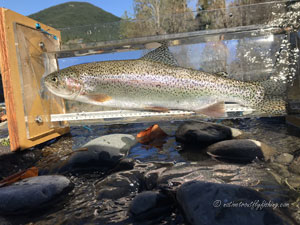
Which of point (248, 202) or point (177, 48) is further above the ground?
point (177, 48)

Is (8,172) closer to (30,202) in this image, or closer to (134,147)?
(30,202)

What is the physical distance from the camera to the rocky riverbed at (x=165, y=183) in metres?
1.63

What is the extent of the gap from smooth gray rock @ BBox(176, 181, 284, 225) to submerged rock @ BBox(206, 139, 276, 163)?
121 centimetres

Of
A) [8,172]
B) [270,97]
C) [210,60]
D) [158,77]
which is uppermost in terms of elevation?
[210,60]

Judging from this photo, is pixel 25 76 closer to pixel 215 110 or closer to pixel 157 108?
pixel 157 108

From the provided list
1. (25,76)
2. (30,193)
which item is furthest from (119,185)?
(25,76)

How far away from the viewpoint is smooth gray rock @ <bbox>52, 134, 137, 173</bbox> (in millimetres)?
2918

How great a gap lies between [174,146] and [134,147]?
68 centimetres

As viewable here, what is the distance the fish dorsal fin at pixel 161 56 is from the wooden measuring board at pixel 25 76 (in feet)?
7.71

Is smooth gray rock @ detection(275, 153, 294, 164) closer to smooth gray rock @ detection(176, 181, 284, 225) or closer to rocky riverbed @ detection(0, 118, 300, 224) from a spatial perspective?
rocky riverbed @ detection(0, 118, 300, 224)

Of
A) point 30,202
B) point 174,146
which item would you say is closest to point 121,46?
point 174,146

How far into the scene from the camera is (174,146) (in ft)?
12.0

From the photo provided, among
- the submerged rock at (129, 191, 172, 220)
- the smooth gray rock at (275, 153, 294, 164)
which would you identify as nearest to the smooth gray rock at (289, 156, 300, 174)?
the smooth gray rock at (275, 153, 294, 164)

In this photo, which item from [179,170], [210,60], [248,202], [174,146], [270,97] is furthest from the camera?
[210,60]
